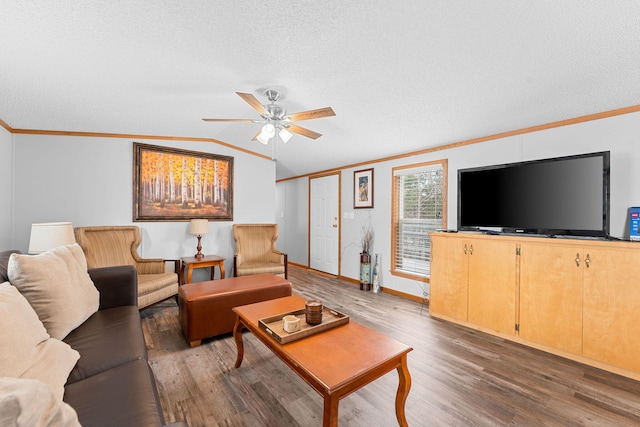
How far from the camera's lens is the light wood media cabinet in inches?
82.7

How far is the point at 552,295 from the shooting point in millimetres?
2422

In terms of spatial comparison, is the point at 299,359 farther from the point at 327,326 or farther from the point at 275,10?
the point at 275,10

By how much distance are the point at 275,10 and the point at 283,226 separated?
5.47 m

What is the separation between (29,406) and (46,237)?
2712 millimetres

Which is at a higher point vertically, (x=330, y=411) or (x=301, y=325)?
(x=301, y=325)

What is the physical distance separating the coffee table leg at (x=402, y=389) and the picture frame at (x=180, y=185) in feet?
12.2

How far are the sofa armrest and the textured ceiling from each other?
1.60 metres

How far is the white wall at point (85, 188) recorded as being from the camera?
327 cm

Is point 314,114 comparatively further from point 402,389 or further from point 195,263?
point 195,263

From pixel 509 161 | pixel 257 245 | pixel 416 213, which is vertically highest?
pixel 509 161

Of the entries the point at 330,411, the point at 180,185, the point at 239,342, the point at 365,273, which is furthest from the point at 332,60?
the point at 365,273

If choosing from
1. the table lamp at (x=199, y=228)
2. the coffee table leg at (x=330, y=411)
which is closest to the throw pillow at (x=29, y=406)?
the coffee table leg at (x=330, y=411)

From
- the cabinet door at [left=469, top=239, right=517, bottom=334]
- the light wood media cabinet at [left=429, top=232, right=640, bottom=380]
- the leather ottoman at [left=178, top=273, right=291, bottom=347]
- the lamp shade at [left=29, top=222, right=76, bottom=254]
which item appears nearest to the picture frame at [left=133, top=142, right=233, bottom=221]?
the lamp shade at [left=29, top=222, right=76, bottom=254]

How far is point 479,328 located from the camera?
2867 millimetres
